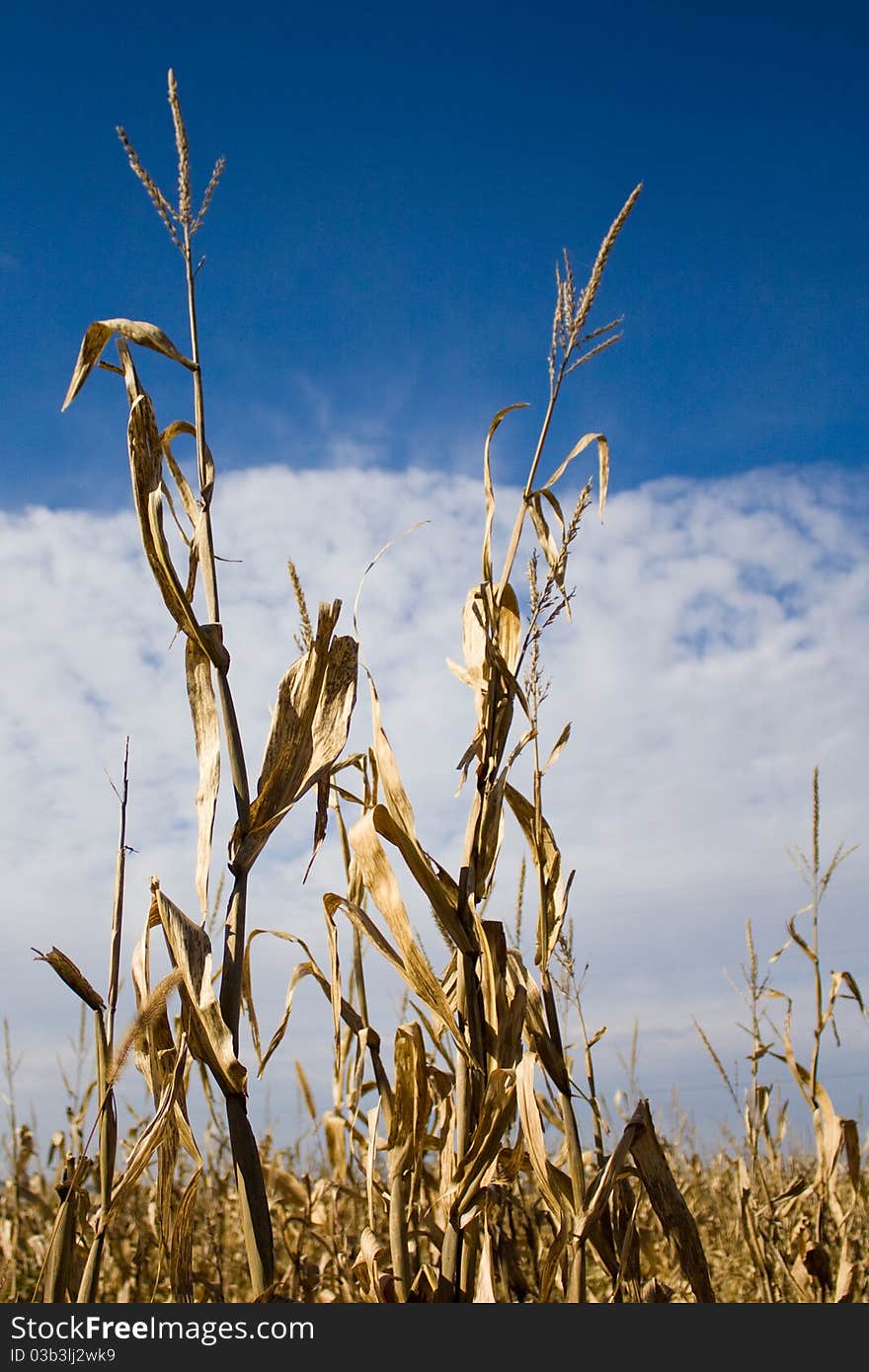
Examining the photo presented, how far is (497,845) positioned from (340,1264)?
1088mm

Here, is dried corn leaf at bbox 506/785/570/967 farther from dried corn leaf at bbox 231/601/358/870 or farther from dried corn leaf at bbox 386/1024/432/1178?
dried corn leaf at bbox 231/601/358/870

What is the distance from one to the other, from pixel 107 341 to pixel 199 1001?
941 millimetres

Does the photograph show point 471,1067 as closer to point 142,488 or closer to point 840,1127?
point 142,488

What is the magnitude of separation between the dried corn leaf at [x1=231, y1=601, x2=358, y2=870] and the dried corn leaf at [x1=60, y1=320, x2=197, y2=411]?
0.43 m

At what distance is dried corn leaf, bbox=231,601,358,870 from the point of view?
1.22 metres

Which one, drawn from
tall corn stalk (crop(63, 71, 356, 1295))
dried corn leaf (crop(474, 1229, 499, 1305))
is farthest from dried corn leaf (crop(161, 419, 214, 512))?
dried corn leaf (crop(474, 1229, 499, 1305))

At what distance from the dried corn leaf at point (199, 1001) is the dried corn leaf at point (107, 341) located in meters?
0.73

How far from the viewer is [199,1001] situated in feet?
3.67

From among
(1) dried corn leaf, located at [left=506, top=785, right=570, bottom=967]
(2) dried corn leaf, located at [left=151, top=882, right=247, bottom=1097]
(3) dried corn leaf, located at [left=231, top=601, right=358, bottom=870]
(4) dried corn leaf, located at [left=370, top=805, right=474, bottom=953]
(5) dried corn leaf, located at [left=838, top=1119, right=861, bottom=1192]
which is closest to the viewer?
(2) dried corn leaf, located at [left=151, top=882, right=247, bottom=1097]

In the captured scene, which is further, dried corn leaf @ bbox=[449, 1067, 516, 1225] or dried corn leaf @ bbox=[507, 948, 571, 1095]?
dried corn leaf @ bbox=[507, 948, 571, 1095]

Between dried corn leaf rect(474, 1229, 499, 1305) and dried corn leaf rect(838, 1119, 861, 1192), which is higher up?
dried corn leaf rect(838, 1119, 861, 1192)

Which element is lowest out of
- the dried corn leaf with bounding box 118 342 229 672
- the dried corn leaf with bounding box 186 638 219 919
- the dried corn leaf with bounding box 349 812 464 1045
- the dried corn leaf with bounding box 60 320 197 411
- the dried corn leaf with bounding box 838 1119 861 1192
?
the dried corn leaf with bounding box 838 1119 861 1192

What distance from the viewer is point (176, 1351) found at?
113cm

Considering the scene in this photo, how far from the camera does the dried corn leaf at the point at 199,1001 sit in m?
1.09
